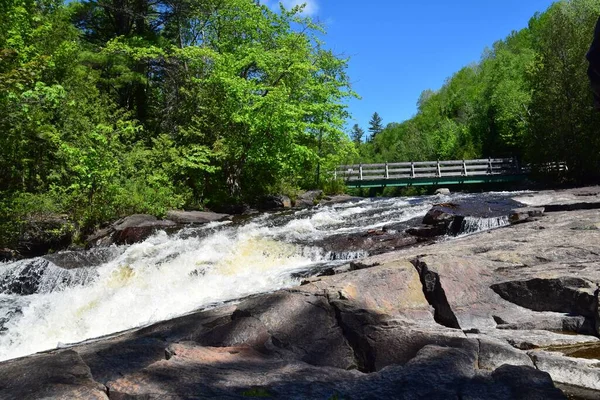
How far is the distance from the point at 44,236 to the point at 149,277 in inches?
242

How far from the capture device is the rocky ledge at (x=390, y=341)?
2822 mm

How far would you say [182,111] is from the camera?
2306 cm

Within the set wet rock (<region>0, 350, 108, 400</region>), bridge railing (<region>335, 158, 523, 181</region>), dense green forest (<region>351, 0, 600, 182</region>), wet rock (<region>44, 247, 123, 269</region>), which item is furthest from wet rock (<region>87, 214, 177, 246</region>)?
dense green forest (<region>351, 0, 600, 182</region>)

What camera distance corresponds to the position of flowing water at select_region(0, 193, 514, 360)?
8.20 meters

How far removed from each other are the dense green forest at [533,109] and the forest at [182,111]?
0.11 m

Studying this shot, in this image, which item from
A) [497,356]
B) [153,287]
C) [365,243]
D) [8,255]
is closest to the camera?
[497,356]

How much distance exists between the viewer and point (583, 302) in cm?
532

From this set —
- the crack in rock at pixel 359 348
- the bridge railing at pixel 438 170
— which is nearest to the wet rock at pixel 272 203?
the bridge railing at pixel 438 170

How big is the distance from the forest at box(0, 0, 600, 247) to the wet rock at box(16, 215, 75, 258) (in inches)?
12.5

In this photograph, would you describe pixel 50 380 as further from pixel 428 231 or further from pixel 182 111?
pixel 182 111

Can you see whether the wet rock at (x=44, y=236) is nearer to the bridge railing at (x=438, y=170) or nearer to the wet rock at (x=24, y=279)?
the wet rock at (x=24, y=279)

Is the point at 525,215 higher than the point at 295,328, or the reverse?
the point at 525,215

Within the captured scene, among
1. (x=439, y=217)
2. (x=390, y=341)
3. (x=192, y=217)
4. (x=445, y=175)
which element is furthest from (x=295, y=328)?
(x=445, y=175)

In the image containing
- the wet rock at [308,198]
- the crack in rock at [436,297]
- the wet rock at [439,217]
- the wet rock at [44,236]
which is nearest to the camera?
the crack in rock at [436,297]
